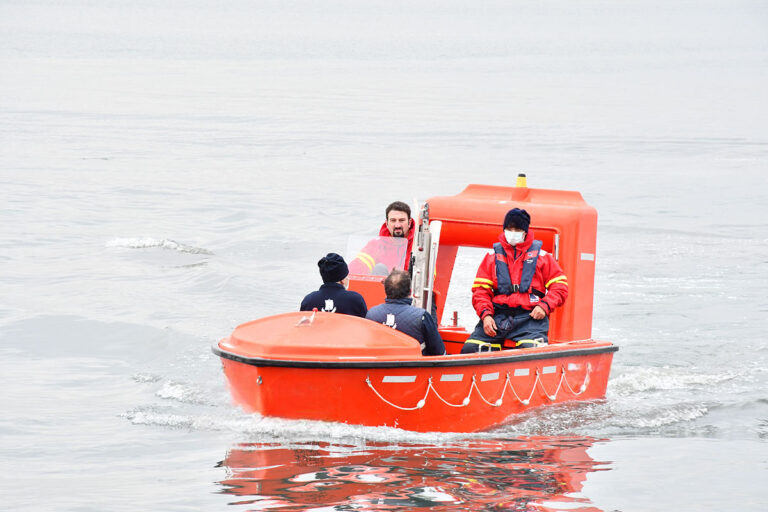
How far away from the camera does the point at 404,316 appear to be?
752 centimetres

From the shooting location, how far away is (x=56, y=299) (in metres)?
13.5

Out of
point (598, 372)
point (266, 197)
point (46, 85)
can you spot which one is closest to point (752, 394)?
point (598, 372)

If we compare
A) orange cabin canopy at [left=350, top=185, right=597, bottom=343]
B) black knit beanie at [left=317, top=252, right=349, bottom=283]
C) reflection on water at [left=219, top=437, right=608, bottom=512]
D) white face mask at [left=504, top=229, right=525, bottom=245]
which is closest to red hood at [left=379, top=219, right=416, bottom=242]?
orange cabin canopy at [left=350, top=185, right=597, bottom=343]

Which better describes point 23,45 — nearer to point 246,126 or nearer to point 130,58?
point 130,58

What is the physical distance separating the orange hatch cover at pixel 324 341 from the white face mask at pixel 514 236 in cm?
153

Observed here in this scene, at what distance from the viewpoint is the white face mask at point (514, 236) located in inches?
331

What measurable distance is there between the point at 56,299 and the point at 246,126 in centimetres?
2484

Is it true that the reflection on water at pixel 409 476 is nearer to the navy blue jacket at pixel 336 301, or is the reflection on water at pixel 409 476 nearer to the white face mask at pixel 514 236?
the navy blue jacket at pixel 336 301

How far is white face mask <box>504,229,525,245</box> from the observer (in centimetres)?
841

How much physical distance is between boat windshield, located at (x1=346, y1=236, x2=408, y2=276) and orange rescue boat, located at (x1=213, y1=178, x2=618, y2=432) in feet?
0.33

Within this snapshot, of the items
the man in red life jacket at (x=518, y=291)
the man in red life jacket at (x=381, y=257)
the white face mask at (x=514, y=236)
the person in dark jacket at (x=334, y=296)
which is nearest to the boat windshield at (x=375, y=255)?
the man in red life jacket at (x=381, y=257)

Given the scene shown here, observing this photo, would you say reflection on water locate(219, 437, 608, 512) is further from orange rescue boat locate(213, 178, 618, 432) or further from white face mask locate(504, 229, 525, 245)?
white face mask locate(504, 229, 525, 245)

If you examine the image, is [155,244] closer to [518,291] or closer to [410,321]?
[518,291]

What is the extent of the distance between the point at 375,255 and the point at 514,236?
1072 millimetres
